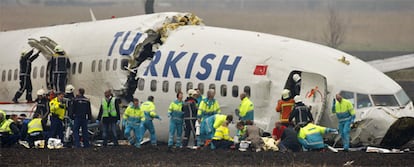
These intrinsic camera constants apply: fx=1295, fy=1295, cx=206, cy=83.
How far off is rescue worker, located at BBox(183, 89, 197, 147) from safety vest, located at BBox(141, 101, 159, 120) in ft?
3.12

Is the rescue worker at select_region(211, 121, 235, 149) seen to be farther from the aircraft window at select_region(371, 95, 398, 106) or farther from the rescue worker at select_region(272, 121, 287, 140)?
the aircraft window at select_region(371, 95, 398, 106)

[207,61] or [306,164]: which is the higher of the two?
[207,61]

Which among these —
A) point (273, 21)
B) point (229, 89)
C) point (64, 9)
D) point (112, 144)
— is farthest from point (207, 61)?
point (273, 21)

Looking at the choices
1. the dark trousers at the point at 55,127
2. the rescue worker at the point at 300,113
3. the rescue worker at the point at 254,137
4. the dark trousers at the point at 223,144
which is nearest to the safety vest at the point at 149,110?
the dark trousers at the point at 55,127

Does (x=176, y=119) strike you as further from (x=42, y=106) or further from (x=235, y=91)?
(x=42, y=106)

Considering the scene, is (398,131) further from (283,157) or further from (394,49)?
(394,49)

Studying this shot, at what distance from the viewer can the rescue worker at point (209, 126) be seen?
37438 millimetres

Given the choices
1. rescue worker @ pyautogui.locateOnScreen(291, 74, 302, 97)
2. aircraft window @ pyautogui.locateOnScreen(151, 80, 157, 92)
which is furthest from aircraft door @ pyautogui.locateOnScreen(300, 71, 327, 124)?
aircraft window @ pyautogui.locateOnScreen(151, 80, 157, 92)

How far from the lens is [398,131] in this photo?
1489 inches

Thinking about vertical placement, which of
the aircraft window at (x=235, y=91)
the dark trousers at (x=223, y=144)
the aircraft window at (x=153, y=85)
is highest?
the aircraft window at (x=153, y=85)

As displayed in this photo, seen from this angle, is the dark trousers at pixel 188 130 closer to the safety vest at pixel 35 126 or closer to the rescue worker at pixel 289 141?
the rescue worker at pixel 289 141

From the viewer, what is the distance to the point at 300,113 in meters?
37.0

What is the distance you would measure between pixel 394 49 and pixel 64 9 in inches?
784

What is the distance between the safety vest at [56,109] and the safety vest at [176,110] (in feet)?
10.5
